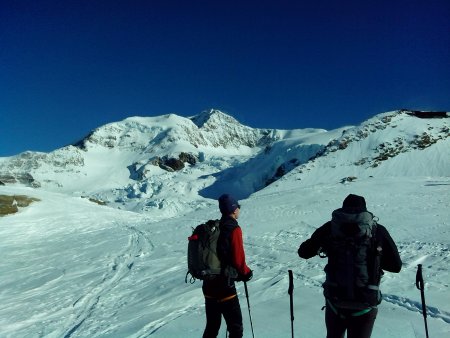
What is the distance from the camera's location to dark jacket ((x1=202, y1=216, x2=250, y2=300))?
5.40 meters

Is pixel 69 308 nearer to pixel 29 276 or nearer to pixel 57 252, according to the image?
pixel 29 276

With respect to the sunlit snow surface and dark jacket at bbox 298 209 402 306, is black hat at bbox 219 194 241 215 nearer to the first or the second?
dark jacket at bbox 298 209 402 306

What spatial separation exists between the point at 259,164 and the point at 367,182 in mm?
83778

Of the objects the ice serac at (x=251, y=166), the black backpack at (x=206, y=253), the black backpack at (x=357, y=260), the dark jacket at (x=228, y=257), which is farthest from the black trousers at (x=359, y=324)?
the ice serac at (x=251, y=166)

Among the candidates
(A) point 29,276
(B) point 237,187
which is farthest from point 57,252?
(B) point 237,187

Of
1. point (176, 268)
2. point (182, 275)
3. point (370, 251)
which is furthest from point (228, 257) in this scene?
point (176, 268)

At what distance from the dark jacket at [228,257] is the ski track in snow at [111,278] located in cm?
503

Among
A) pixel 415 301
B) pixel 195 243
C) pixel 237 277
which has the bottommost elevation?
pixel 415 301

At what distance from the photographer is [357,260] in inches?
170

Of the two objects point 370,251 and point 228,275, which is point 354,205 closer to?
point 370,251

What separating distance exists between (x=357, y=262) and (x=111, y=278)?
11.9 m

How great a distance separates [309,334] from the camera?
23.4 feet

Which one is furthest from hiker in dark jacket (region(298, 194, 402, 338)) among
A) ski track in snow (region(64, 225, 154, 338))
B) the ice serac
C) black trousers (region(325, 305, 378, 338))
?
the ice serac

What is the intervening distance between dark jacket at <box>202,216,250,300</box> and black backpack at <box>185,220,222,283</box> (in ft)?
0.20
